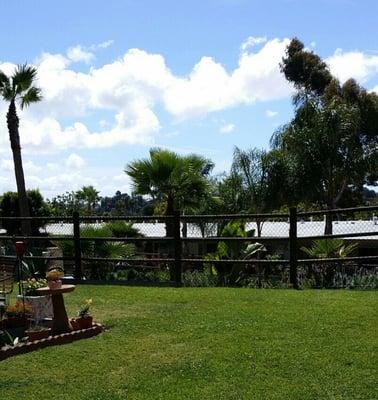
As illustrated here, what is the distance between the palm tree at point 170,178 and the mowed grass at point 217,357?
7153 millimetres

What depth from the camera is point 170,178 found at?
1522cm

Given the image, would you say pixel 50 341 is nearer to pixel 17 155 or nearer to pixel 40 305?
pixel 40 305

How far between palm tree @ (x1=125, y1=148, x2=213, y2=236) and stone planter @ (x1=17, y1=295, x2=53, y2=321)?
7.79m

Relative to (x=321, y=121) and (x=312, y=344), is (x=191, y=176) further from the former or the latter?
(x=321, y=121)

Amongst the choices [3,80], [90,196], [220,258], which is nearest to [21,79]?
[3,80]

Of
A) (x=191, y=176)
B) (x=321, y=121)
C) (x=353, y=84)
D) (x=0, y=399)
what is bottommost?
(x=0, y=399)

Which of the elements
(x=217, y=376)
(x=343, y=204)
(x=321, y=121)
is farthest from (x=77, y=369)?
(x=343, y=204)

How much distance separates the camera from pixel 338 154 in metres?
27.4

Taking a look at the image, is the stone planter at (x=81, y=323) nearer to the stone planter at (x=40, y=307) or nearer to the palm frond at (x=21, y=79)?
the stone planter at (x=40, y=307)

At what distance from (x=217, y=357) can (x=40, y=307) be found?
263 cm

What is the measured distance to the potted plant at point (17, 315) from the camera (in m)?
7.02

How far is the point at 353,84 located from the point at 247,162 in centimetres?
981

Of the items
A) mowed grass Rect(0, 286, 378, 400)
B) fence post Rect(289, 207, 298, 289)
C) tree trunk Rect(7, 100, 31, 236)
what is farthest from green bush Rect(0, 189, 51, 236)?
mowed grass Rect(0, 286, 378, 400)

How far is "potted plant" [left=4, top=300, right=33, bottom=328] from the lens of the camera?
702 centimetres
